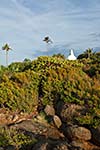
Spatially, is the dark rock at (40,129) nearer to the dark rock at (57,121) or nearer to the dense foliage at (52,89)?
the dark rock at (57,121)

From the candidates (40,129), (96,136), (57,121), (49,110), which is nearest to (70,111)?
(57,121)

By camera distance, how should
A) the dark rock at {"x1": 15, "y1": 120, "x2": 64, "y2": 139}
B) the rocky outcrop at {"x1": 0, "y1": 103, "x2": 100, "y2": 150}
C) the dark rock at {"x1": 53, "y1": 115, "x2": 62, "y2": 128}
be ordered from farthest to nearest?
the dark rock at {"x1": 53, "y1": 115, "x2": 62, "y2": 128}, the dark rock at {"x1": 15, "y1": 120, "x2": 64, "y2": 139}, the rocky outcrop at {"x1": 0, "y1": 103, "x2": 100, "y2": 150}

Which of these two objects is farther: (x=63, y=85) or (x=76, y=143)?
(x=63, y=85)

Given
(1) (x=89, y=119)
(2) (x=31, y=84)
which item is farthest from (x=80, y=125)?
(2) (x=31, y=84)

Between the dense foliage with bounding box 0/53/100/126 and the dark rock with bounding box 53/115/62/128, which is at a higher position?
the dense foliage with bounding box 0/53/100/126

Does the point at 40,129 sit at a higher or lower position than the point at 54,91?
lower

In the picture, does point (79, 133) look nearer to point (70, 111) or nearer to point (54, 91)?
point (70, 111)

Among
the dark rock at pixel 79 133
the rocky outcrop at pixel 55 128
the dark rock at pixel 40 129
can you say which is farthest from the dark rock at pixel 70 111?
the dark rock at pixel 79 133

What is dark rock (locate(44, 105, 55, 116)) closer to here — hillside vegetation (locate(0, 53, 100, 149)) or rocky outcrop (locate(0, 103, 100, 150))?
rocky outcrop (locate(0, 103, 100, 150))

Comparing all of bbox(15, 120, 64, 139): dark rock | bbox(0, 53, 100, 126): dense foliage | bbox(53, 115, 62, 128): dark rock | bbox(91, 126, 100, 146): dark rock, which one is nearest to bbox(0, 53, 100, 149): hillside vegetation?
bbox(0, 53, 100, 126): dense foliage

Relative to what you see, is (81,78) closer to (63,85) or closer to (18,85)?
(63,85)

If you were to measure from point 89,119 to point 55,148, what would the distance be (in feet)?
8.53

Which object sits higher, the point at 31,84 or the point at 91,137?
the point at 31,84

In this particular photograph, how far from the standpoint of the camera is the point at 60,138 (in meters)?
14.4
